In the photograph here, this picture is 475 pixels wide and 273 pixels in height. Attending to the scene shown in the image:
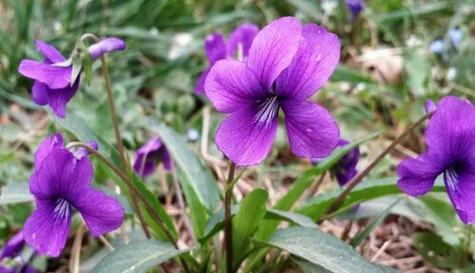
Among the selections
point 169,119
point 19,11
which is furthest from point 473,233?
point 19,11

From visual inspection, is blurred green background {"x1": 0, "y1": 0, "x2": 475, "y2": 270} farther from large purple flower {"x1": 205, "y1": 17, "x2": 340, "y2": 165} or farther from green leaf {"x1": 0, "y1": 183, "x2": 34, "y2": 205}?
large purple flower {"x1": 205, "y1": 17, "x2": 340, "y2": 165}

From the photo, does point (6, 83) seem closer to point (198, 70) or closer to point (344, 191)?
point (198, 70)

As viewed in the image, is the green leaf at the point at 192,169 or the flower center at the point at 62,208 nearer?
the flower center at the point at 62,208

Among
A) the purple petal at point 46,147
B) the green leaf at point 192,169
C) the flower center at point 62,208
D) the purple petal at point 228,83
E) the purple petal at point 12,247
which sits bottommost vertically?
the purple petal at point 12,247

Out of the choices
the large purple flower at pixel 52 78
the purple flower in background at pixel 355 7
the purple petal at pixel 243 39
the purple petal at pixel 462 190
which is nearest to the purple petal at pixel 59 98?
the large purple flower at pixel 52 78

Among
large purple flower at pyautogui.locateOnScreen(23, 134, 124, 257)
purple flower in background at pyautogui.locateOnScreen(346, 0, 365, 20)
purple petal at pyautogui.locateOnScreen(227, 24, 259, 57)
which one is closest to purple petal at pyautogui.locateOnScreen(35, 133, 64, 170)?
large purple flower at pyautogui.locateOnScreen(23, 134, 124, 257)

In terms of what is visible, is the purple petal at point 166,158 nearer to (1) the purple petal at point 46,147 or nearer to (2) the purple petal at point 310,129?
(1) the purple petal at point 46,147
